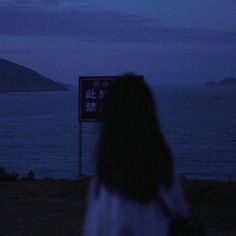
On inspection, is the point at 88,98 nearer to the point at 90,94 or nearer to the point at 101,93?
the point at 90,94

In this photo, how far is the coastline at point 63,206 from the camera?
10.0m

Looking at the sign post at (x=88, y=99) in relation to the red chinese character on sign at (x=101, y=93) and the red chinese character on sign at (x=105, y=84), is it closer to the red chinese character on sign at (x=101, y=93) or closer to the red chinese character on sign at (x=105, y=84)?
the red chinese character on sign at (x=101, y=93)

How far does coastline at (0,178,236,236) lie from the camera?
10.0 meters

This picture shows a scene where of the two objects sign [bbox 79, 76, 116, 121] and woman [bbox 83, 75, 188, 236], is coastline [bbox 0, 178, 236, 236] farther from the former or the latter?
woman [bbox 83, 75, 188, 236]

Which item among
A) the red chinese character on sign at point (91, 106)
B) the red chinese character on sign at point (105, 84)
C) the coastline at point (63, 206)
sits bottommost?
the coastline at point (63, 206)

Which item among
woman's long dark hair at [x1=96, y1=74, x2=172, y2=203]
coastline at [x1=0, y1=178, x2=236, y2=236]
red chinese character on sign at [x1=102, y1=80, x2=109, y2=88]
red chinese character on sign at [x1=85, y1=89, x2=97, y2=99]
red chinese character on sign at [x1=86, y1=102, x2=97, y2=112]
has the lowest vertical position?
coastline at [x1=0, y1=178, x2=236, y2=236]

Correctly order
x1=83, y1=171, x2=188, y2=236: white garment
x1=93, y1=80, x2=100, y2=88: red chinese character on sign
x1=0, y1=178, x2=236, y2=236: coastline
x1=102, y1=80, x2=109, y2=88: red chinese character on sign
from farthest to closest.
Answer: x1=93, y1=80, x2=100, y2=88: red chinese character on sign → x1=102, y1=80, x2=109, y2=88: red chinese character on sign → x1=0, y1=178, x2=236, y2=236: coastline → x1=83, y1=171, x2=188, y2=236: white garment

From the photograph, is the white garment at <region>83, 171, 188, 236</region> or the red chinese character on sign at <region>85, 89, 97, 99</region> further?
the red chinese character on sign at <region>85, 89, 97, 99</region>

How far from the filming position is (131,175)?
372 cm

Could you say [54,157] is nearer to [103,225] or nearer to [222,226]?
[222,226]

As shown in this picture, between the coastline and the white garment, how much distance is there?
594 centimetres

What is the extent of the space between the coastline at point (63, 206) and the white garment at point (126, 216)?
594 centimetres

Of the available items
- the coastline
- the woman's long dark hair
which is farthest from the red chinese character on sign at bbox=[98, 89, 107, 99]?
the woman's long dark hair

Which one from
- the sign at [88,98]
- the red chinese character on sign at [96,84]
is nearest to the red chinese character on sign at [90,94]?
the sign at [88,98]
